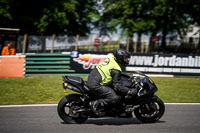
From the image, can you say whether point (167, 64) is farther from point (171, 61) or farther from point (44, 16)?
point (44, 16)

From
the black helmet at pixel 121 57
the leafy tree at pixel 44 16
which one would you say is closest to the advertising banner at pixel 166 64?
the black helmet at pixel 121 57

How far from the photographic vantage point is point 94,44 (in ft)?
70.4

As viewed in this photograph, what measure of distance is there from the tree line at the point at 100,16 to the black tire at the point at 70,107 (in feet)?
70.9

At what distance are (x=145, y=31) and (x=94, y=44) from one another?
10.7 metres

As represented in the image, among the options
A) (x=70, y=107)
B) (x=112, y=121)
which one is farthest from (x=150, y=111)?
(x=70, y=107)

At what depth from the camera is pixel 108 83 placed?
696 centimetres

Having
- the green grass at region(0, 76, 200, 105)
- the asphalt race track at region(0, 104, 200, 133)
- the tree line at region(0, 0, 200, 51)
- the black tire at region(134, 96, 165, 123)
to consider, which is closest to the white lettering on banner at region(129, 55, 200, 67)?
the green grass at region(0, 76, 200, 105)

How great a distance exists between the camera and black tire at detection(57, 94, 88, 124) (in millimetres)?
6913

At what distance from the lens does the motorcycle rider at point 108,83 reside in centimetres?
681

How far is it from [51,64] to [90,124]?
9.66 m

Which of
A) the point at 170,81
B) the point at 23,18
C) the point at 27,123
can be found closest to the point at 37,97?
the point at 27,123

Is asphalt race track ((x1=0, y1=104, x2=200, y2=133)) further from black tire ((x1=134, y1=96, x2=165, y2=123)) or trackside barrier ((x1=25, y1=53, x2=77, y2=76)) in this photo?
trackside barrier ((x1=25, y1=53, x2=77, y2=76))

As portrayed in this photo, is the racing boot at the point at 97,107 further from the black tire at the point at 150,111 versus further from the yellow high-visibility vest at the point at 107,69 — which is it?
the black tire at the point at 150,111

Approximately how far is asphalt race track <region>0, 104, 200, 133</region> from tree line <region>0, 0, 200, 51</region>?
20.4m
